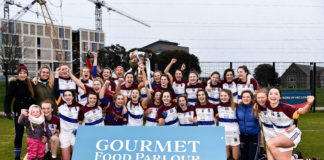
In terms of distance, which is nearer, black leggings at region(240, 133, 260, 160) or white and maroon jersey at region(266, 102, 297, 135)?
white and maroon jersey at region(266, 102, 297, 135)

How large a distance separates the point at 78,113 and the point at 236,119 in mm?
2822

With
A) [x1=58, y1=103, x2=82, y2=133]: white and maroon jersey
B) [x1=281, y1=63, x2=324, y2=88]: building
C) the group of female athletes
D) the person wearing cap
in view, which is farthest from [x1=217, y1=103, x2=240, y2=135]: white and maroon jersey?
[x1=281, y1=63, x2=324, y2=88]: building

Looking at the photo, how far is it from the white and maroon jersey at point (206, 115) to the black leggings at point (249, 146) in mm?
599

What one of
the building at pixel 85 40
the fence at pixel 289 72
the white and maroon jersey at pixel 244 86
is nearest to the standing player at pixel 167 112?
the white and maroon jersey at pixel 244 86

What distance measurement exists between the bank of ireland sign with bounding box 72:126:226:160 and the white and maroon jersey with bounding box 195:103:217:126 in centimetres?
194

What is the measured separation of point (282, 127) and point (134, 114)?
8.41ft

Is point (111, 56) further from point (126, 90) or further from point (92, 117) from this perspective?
point (92, 117)

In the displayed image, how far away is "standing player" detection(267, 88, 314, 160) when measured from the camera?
3.77 m

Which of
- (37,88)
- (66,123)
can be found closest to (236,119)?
(66,123)

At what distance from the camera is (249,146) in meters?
4.60

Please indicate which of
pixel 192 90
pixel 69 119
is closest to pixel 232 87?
pixel 192 90

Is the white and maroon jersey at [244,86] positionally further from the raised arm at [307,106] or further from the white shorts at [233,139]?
the raised arm at [307,106]

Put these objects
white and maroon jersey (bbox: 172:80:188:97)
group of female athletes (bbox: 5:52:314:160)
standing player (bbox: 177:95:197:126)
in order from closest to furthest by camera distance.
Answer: group of female athletes (bbox: 5:52:314:160)
standing player (bbox: 177:95:197:126)
white and maroon jersey (bbox: 172:80:188:97)

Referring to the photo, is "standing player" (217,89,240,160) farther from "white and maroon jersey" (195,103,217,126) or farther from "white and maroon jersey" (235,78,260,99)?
"white and maroon jersey" (235,78,260,99)
